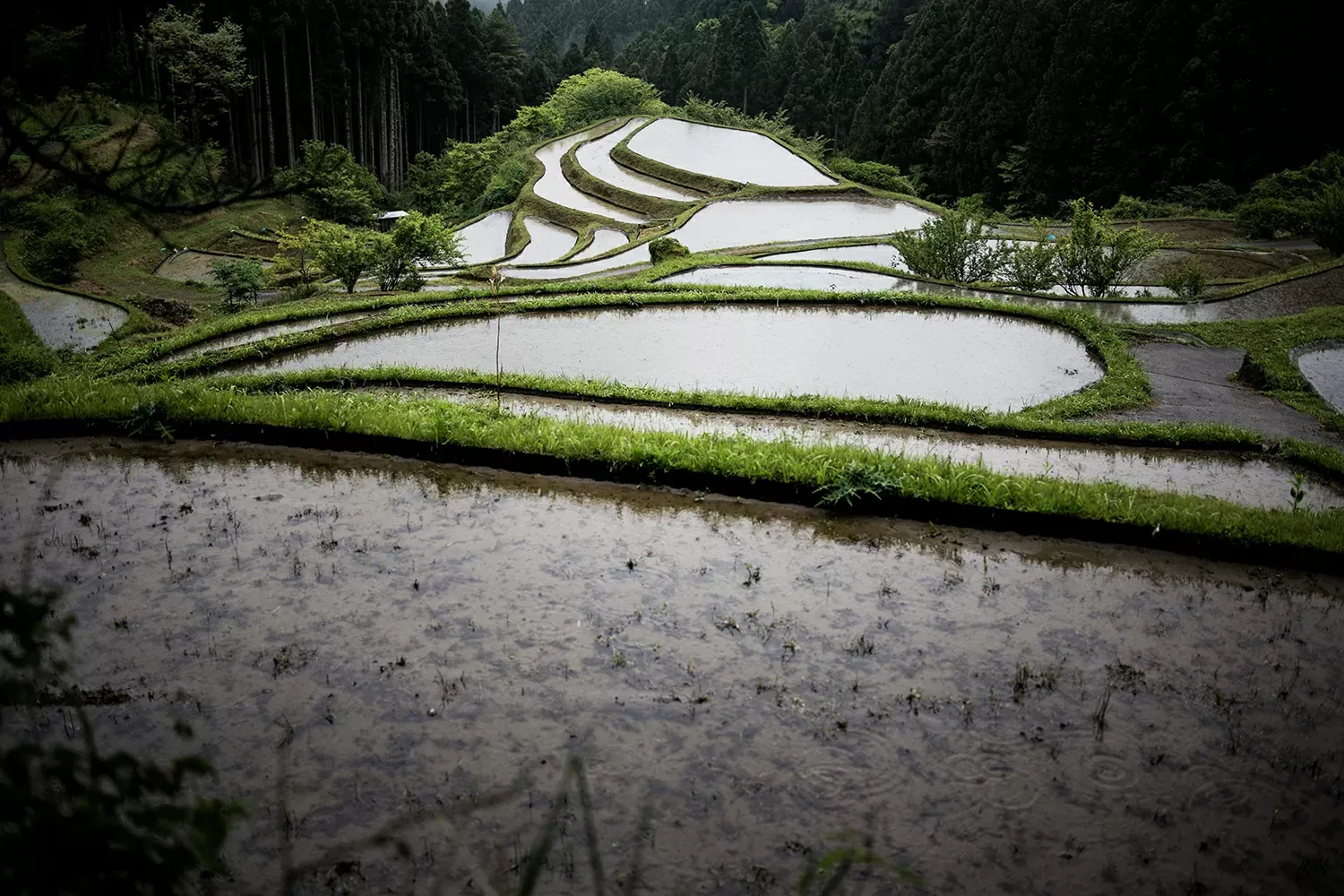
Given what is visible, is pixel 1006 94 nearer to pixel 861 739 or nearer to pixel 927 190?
pixel 927 190

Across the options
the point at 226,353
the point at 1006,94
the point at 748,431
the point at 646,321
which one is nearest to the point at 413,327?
the point at 226,353

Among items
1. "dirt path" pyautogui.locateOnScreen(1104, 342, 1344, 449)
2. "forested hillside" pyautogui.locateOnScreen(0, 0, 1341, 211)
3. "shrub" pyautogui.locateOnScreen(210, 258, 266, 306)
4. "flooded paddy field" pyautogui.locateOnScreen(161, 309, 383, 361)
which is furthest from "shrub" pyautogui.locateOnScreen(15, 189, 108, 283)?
"dirt path" pyautogui.locateOnScreen(1104, 342, 1344, 449)

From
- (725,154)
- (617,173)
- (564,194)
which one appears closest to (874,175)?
(725,154)

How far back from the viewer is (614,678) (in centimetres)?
397

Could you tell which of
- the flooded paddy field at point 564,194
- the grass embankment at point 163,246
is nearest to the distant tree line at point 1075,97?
the flooded paddy field at point 564,194

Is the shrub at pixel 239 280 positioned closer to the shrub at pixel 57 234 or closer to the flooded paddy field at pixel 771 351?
the shrub at pixel 57 234

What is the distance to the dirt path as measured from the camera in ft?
28.8

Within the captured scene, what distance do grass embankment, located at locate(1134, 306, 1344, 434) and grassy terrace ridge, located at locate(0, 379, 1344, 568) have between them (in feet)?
14.7

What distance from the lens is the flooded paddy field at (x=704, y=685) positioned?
3053 mm

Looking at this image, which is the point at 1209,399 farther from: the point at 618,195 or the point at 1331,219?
the point at 618,195

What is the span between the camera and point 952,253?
16.6 m

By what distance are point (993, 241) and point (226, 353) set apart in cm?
1692

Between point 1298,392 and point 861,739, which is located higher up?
point 1298,392

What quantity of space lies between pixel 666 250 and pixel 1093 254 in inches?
343
